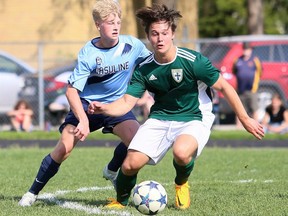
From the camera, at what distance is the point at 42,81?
63.5 feet

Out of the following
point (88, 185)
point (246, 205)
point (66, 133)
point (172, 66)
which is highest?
point (172, 66)

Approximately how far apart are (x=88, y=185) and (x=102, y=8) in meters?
2.62

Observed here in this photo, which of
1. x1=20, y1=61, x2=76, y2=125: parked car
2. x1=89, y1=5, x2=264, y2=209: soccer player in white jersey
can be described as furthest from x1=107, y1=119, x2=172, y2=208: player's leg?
x1=20, y1=61, x2=76, y2=125: parked car

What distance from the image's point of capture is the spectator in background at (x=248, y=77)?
18406mm

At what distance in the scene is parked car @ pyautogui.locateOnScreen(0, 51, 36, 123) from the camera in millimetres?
19125

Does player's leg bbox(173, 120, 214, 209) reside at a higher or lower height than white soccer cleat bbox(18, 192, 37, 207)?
higher

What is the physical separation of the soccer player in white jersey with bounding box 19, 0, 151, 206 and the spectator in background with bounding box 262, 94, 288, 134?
9.68 meters

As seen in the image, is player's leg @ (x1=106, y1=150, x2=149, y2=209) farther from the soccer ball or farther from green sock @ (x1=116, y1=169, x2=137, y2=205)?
the soccer ball

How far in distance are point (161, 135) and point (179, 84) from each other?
48 cm

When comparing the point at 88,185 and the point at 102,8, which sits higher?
the point at 102,8

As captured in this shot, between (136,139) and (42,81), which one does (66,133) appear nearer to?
(136,139)

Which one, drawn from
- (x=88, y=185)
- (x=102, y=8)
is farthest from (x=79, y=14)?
(x=102, y=8)

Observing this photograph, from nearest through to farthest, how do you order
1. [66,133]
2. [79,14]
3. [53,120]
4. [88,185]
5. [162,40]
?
[162,40] < [66,133] < [88,185] < [53,120] < [79,14]

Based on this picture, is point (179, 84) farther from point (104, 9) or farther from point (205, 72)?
point (104, 9)
